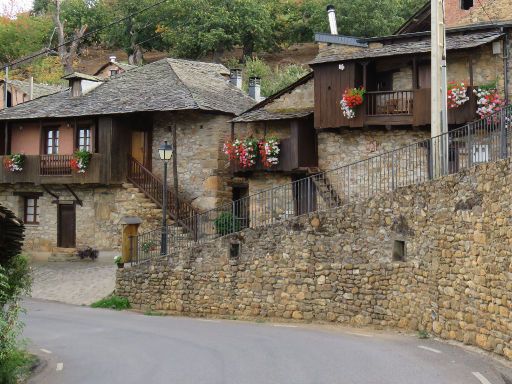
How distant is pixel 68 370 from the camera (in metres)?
13.1

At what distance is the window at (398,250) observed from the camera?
1634 cm

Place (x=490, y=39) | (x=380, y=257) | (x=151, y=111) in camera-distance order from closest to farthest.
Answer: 1. (x=380, y=257)
2. (x=490, y=39)
3. (x=151, y=111)

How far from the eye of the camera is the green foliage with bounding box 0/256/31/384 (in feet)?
37.0

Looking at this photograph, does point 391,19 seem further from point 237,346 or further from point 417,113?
point 237,346

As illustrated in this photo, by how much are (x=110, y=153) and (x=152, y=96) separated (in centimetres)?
299

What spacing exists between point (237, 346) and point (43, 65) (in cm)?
5246

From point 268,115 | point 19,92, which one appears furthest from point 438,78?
point 19,92

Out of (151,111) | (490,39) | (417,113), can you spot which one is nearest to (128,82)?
(151,111)

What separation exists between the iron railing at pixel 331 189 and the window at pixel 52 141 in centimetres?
748

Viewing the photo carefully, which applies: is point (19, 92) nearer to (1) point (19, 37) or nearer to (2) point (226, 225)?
(1) point (19, 37)

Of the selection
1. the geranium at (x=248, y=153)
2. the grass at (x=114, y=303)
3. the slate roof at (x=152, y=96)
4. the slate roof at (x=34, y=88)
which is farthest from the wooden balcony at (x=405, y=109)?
the slate roof at (x=34, y=88)

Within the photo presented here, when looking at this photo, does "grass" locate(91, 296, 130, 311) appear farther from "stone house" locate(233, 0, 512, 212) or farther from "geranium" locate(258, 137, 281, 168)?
"geranium" locate(258, 137, 281, 168)

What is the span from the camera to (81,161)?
27516mm

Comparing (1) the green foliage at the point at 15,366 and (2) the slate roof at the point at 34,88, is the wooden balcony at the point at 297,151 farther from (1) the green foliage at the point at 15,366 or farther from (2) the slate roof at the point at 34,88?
(2) the slate roof at the point at 34,88
